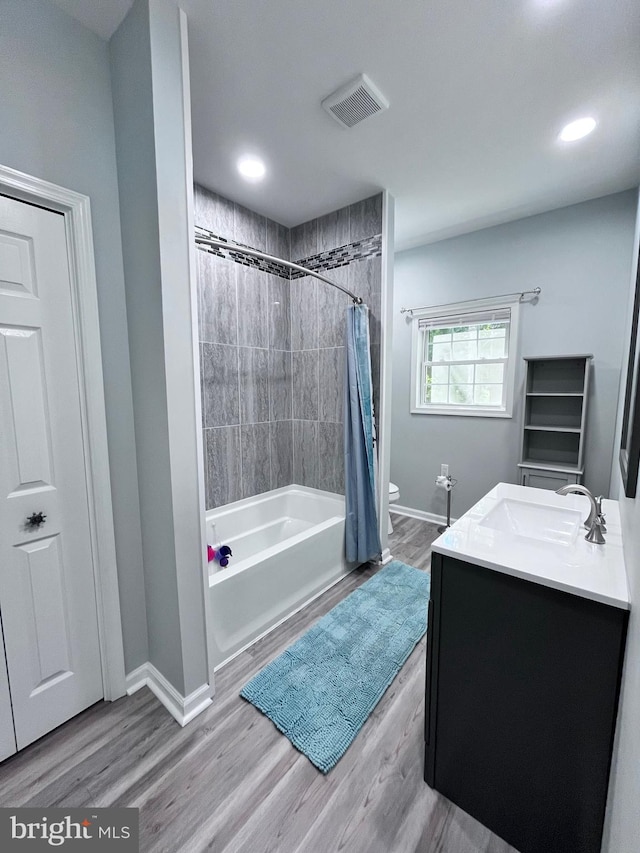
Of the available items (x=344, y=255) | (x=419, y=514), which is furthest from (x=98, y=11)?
(x=419, y=514)

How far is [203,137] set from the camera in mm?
1871

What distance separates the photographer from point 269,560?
201 cm

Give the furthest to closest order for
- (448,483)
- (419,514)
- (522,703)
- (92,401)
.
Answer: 1. (419,514)
2. (448,483)
3. (92,401)
4. (522,703)

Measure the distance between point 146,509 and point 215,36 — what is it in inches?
76.5

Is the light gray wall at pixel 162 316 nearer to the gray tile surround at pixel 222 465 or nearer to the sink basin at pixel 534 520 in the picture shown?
the gray tile surround at pixel 222 465

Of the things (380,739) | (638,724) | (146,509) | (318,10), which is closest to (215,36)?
(318,10)

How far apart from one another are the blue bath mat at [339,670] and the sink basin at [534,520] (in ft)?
3.12

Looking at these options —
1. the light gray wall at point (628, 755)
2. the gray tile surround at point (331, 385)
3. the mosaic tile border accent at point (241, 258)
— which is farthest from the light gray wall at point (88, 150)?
the light gray wall at point (628, 755)

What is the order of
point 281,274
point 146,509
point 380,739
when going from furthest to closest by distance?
point 281,274 < point 146,509 < point 380,739

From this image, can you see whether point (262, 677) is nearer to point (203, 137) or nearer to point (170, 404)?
point (170, 404)

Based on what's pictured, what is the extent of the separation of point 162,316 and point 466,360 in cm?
280

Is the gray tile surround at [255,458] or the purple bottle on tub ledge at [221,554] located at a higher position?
the gray tile surround at [255,458]

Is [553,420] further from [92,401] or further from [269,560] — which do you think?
[92,401]

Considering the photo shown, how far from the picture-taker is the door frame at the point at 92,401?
4.20ft
